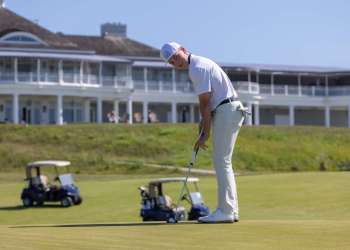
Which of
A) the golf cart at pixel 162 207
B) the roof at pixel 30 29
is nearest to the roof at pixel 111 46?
the roof at pixel 30 29

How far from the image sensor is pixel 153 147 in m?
58.8

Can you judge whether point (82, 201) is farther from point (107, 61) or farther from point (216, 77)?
point (107, 61)

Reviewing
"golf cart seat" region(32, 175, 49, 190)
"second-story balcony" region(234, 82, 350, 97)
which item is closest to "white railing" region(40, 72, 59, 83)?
"second-story balcony" region(234, 82, 350, 97)

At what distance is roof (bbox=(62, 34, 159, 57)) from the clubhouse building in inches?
0.8

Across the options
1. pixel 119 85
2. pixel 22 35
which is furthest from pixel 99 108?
pixel 22 35

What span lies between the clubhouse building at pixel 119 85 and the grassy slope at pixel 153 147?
35.1ft

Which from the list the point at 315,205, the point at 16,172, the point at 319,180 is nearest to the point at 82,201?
the point at 319,180

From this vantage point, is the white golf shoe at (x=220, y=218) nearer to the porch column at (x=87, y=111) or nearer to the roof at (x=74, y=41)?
the porch column at (x=87, y=111)

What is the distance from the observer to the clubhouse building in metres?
79.6

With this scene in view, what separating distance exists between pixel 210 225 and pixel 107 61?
75.0 meters

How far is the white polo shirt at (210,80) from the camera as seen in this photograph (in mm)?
10820

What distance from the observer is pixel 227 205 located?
1089 cm

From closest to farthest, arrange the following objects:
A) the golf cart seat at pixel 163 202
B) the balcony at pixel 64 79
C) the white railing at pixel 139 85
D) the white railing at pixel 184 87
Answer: the golf cart seat at pixel 163 202, the balcony at pixel 64 79, the white railing at pixel 139 85, the white railing at pixel 184 87

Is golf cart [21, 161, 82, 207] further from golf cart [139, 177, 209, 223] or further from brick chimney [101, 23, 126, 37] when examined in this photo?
brick chimney [101, 23, 126, 37]
